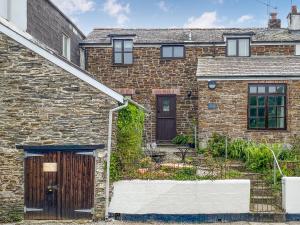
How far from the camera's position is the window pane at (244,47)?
2100 cm

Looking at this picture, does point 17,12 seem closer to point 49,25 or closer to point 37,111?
point 49,25

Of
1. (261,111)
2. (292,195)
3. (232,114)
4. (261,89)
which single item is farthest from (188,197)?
(261,89)

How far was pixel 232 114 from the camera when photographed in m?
17.9

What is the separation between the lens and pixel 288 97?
58.1 ft

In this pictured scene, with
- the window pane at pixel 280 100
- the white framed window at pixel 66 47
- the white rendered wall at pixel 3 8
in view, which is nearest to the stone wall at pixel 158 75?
the white framed window at pixel 66 47

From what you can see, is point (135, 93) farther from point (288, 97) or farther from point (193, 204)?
point (193, 204)

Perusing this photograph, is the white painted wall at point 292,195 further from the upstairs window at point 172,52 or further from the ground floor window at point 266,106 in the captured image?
the upstairs window at point 172,52

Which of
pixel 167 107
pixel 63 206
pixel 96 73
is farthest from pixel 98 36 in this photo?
pixel 63 206

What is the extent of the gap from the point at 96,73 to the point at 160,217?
38.9 feet

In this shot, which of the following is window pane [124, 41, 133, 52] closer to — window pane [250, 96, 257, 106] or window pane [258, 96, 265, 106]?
window pane [250, 96, 257, 106]

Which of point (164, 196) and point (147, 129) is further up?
point (147, 129)

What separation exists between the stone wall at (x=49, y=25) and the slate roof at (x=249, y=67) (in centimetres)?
719

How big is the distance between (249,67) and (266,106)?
86.4 inches

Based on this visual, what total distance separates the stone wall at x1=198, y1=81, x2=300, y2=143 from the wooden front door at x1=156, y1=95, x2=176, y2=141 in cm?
341
